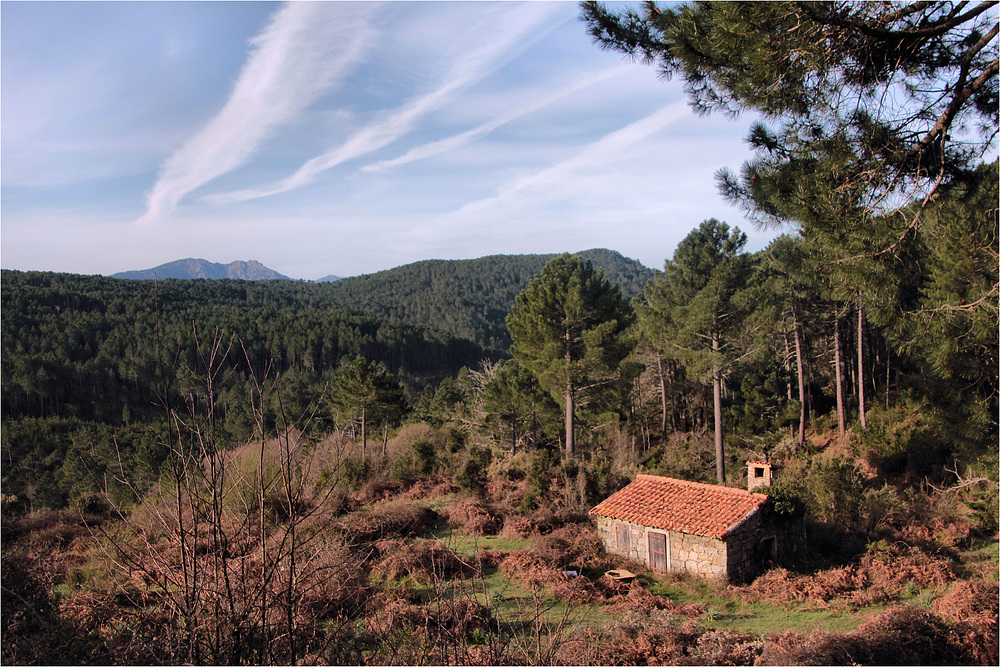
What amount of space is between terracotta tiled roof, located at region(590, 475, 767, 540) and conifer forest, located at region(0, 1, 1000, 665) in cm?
95

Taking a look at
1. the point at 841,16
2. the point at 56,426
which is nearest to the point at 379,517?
the point at 841,16

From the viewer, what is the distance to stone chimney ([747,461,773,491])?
48.3ft

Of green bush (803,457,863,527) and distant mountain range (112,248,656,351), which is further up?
distant mountain range (112,248,656,351)

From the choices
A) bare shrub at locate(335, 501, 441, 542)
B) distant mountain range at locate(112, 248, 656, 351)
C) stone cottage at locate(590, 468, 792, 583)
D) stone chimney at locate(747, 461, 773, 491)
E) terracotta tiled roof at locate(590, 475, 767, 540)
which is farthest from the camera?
distant mountain range at locate(112, 248, 656, 351)

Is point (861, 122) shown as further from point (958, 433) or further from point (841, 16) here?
point (958, 433)

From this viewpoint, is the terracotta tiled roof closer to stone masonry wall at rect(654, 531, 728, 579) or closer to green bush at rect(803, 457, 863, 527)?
stone masonry wall at rect(654, 531, 728, 579)

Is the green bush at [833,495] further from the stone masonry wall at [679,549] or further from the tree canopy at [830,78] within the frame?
the tree canopy at [830,78]

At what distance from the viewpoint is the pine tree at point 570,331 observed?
19.6 m

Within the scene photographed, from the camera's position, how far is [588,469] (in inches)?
711

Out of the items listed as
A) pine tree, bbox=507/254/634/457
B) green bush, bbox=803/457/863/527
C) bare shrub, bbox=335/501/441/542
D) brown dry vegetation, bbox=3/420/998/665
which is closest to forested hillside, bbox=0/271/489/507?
bare shrub, bbox=335/501/441/542

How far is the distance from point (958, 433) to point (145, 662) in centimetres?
1396

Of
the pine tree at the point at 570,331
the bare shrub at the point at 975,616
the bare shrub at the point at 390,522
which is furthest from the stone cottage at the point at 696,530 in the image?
the pine tree at the point at 570,331

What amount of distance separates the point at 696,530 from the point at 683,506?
48.2 inches

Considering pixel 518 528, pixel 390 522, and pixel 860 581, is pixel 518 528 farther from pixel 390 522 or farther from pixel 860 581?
pixel 860 581
